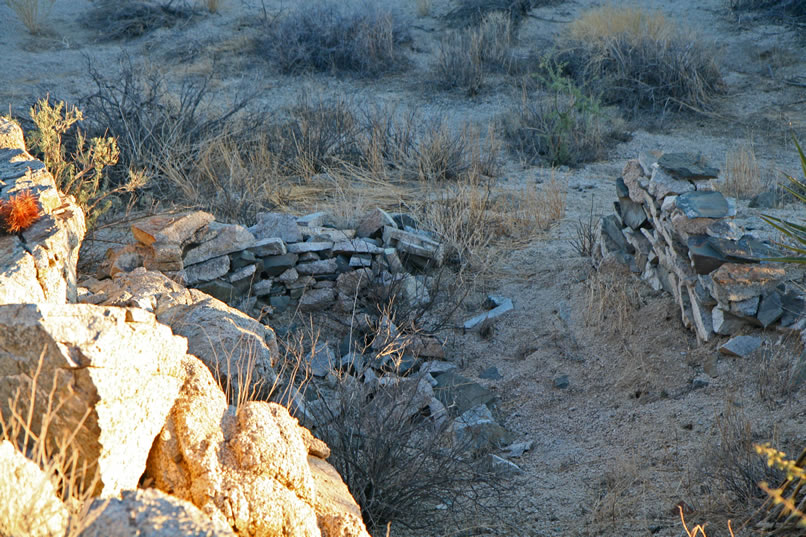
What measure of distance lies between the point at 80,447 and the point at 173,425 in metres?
0.34

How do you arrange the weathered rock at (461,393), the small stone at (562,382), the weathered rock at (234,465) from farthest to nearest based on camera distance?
1. the small stone at (562,382)
2. the weathered rock at (461,393)
3. the weathered rock at (234,465)

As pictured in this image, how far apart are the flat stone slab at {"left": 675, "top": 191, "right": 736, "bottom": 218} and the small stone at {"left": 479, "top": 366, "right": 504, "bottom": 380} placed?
1632 mm

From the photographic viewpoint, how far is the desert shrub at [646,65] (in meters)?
11.0

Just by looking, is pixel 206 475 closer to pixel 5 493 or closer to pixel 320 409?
pixel 5 493

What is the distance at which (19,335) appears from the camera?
227cm

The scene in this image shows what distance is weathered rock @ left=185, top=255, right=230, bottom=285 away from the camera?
5.67 metres

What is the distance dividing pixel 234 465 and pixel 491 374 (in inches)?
120

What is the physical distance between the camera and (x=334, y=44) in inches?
502

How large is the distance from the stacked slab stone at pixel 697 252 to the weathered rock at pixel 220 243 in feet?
9.29

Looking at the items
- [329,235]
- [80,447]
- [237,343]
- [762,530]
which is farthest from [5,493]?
[329,235]

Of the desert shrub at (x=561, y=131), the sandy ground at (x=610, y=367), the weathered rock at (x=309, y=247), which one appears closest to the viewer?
the sandy ground at (x=610, y=367)

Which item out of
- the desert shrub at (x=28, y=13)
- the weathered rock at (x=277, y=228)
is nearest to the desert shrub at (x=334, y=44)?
the desert shrub at (x=28, y=13)

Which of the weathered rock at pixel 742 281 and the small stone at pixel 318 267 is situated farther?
the small stone at pixel 318 267

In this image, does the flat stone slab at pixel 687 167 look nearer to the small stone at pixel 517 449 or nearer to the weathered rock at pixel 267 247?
the small stone at pixel 517 449
